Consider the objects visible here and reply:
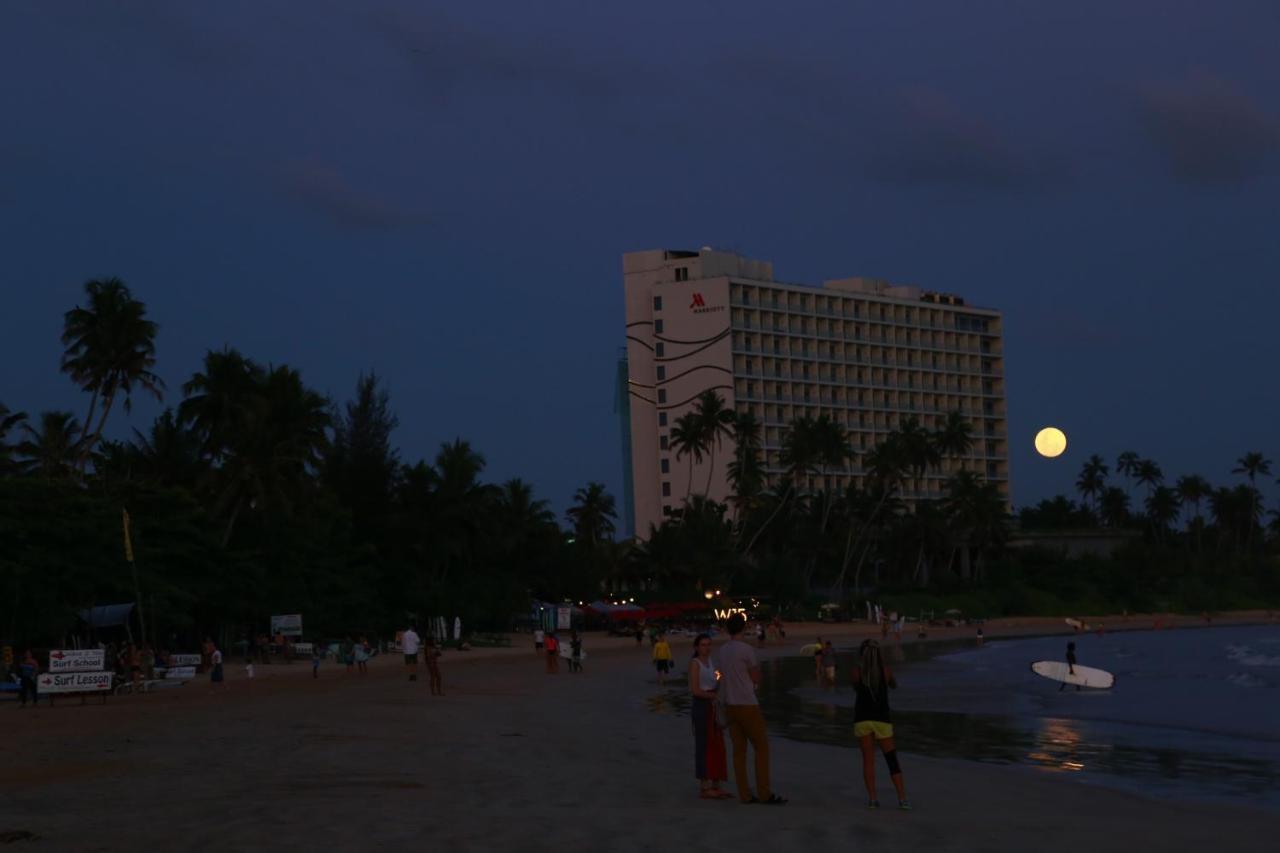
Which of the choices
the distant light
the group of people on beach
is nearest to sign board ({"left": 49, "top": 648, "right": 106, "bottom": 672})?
the group of people on beach

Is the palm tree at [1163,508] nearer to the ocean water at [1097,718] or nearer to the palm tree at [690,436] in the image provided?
the palm tree at [690,436]

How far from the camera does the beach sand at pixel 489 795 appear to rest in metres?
10.6

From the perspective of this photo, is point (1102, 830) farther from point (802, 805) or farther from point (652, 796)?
point (652, 796)

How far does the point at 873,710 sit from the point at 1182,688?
25.5 meters

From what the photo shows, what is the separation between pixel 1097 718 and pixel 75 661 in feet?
69.3

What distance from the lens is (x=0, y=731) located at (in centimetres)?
2214

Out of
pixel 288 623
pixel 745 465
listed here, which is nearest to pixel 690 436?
pixel 745 465

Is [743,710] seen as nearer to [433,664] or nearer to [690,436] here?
[433,664]

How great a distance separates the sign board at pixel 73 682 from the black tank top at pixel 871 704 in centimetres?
2220

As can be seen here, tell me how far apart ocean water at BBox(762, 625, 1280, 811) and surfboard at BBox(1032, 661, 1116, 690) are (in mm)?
417

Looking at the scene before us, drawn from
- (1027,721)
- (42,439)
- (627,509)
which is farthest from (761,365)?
(1027,721)

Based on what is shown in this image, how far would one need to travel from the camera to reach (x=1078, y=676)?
35625 mm

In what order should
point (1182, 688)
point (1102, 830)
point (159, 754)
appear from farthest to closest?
1. point (1182, 688)
2. point (159, 754)
3. point (1102, 830)

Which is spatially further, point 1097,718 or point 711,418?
point 711,418
